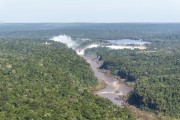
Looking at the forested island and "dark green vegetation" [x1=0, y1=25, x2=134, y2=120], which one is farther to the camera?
the forested island

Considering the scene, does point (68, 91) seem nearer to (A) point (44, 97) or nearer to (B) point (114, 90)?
(A) point (44, 97)

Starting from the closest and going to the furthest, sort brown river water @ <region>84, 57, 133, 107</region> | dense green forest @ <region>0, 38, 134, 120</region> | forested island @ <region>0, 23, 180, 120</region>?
dense green forest @ <region>0, 38, 134, 120</region>
forested island @ <region>0, 23, 180, 120</region>
brown river water @ <region>84, 57, 133, 107</region>

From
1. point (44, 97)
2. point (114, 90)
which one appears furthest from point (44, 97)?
point (114, 90)

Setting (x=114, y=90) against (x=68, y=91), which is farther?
(x=114, y=90)

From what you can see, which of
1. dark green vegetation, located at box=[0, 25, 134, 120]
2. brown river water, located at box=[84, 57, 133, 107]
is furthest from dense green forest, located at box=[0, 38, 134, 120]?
brown river water, located at box=[84, 57, 133, 107]

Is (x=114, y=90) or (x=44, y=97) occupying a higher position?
(x=44, y=97)

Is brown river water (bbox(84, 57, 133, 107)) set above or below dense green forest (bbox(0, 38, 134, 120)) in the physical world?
below

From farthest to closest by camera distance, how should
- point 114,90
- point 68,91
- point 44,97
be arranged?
point 114,90
point 68,91
point 44,97

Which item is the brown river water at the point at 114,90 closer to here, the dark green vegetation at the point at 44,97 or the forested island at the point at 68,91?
the forested island at the point at 68,91

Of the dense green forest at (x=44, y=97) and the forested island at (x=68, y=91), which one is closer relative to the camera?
the dense green forest at (x=44, y=97)

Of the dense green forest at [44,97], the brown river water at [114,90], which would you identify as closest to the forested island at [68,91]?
the dense green forest at [44,97]

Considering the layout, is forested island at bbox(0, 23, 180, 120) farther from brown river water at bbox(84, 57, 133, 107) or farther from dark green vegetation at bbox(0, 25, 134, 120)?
brown river water at bbox(84, 57, 133, 107)
